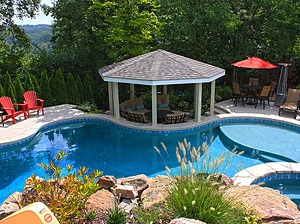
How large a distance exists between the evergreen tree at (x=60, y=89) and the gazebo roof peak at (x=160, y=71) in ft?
12.2

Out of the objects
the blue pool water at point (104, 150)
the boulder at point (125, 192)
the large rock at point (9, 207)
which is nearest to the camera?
the large rock at point (9, 207)

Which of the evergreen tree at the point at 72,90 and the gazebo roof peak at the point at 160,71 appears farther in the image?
the evergreen tree at the point at 72,90

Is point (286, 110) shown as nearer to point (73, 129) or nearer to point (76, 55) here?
point (73, 129)

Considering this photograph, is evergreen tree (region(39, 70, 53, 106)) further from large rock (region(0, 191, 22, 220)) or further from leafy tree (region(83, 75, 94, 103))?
large rock (region(0, 191, 22, 220))

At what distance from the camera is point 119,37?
14133 mm

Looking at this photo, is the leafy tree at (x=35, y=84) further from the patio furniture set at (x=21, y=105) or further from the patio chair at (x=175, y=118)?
the patio chair at (x=175, y=118)

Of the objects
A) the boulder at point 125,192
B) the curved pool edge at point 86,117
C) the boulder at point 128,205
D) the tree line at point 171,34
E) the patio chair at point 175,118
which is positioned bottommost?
the curved pool edge at point 86,117

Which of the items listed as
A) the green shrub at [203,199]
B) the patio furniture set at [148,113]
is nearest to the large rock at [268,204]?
the green shrub at [203,199]

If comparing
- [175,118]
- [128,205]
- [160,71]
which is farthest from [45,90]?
[128,205]

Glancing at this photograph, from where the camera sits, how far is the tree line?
14445 mm

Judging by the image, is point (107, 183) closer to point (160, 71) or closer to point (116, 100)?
point (160, 71)

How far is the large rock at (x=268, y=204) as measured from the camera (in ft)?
15.0

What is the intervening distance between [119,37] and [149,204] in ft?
35.8

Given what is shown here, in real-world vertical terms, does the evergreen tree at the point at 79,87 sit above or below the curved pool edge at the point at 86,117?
above
